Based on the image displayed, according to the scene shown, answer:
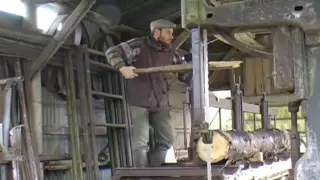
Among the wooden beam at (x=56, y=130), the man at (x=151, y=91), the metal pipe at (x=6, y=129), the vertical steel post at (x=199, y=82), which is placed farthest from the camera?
the wooden beam at (x=56, y=130)

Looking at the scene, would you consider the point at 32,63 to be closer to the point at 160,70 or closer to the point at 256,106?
the point at 160,70

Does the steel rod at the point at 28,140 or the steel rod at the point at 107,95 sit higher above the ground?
the steel rod at the point at 107,95

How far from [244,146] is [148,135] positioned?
0.77 m

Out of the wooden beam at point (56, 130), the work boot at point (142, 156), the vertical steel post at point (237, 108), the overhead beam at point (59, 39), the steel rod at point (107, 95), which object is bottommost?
the work boot at point (142, 156)

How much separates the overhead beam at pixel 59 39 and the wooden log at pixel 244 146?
5.86ft

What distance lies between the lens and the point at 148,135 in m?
3.73

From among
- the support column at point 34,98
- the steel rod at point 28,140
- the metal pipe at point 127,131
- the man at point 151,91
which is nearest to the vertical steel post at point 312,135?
the man at point 151,91

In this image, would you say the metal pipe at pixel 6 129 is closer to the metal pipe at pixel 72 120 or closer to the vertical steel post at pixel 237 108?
the metal pipe at pixel 72 120

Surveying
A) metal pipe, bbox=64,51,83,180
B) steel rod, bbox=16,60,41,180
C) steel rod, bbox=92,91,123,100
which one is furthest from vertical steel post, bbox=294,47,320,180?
steel rod, bbox=92,91,123,100

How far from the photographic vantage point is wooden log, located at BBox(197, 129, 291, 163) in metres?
2.87

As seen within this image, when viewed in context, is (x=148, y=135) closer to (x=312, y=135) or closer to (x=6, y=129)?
(x=6, y=129)

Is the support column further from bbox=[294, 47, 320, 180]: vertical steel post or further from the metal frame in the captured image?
bbox=[294, 47, 320, 180]: vertical steel post

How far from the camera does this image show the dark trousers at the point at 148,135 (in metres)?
3.67

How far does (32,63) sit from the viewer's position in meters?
4.22
